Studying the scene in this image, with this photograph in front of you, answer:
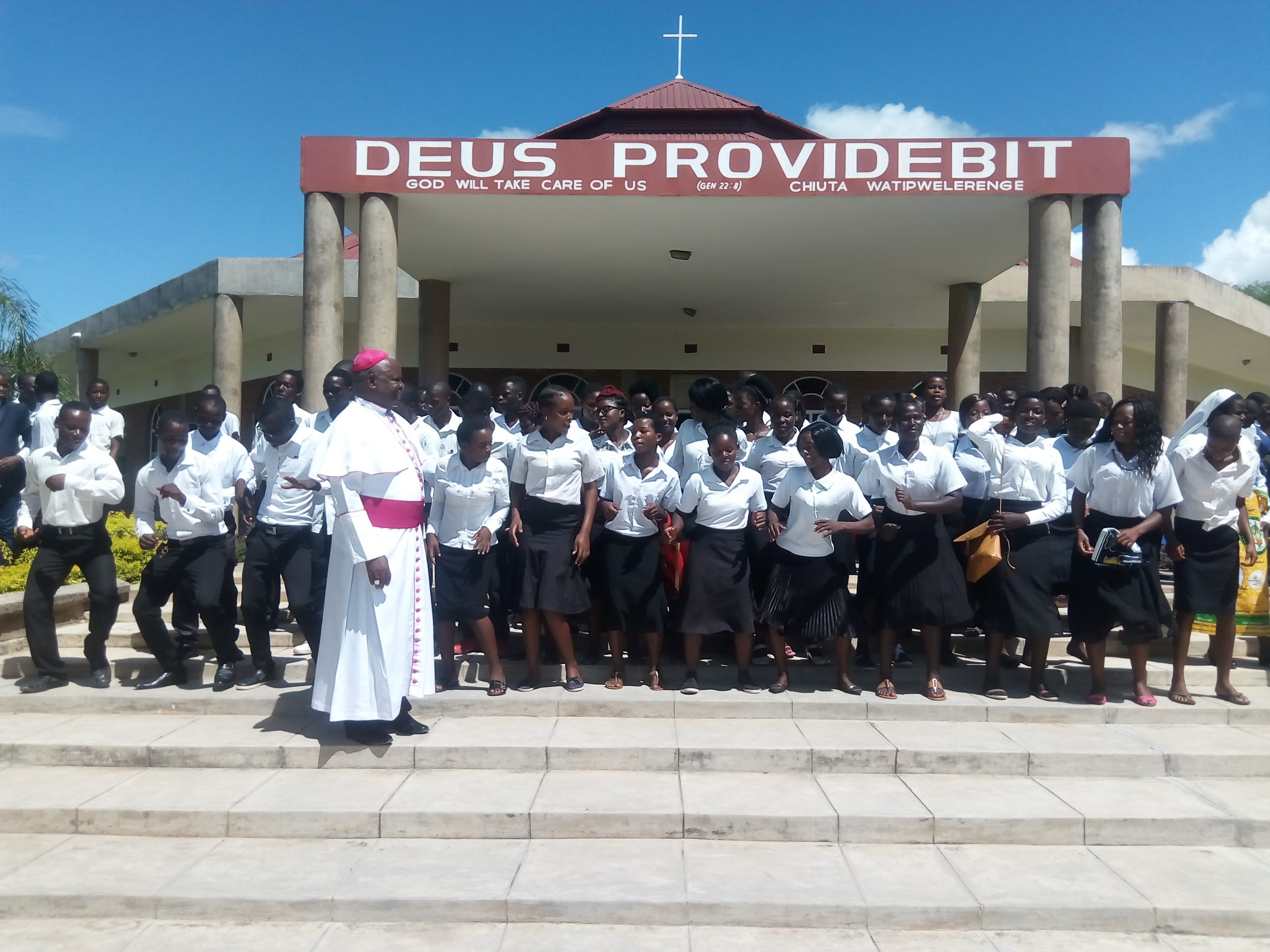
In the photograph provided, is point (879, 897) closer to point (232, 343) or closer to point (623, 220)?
point (623, 220)

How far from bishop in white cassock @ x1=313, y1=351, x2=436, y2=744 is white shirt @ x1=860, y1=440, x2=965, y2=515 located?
110 inches

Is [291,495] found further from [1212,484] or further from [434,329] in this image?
[434,329]

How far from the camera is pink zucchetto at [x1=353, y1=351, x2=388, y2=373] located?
506cm

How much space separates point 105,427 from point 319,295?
2.33 m

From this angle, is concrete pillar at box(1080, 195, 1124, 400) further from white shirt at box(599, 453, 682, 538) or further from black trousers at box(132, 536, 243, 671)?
black trousers at box(132, 536, 243, 671)

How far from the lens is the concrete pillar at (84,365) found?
20422mm

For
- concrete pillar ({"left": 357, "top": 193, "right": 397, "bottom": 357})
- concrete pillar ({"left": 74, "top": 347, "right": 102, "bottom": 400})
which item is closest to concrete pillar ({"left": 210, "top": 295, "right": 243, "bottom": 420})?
concrete pillar ({"left": 357, "top": 193, "right": 397, "bottom": 357})

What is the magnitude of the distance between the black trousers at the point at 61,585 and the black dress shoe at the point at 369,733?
6.66 feet

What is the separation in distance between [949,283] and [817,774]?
35.1ft

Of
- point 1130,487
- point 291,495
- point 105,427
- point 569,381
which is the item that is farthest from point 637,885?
point 569,381

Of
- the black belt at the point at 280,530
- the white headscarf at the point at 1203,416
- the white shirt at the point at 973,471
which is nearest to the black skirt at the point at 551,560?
the black belt at the point at 280,530

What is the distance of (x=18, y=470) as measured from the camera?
7930mm

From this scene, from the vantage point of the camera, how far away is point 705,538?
5.81 m

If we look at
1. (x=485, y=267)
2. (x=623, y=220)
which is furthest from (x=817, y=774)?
(x=485, y=267)
